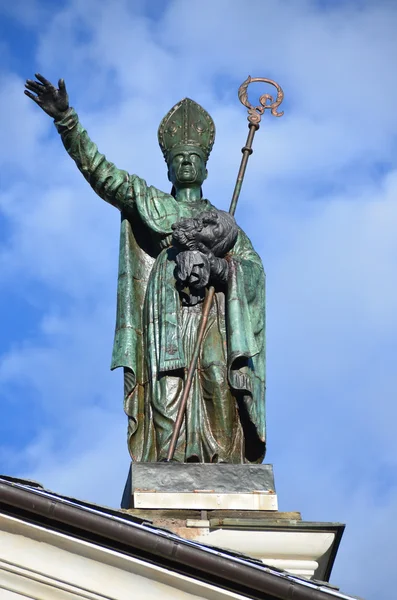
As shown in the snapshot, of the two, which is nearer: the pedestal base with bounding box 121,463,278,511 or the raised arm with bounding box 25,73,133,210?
the pedestal base with bounding box 121,463,278,511

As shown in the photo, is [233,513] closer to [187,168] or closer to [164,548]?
[164,548]

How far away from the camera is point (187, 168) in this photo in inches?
736

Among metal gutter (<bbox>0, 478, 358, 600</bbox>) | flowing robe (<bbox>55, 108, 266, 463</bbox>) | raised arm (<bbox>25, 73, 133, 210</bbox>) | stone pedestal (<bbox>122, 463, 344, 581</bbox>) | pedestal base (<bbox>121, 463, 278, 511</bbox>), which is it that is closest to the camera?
metal gutter (<bbox>0, 478, 358, 600</bbox>)

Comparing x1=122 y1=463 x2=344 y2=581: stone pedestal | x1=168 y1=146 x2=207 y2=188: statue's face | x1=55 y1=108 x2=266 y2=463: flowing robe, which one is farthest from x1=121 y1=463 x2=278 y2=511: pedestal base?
x1=168 y1=146 x2=207 y2=188: statue's face

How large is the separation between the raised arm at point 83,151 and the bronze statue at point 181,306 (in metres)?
0.01

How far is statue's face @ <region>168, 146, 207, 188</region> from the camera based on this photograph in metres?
18.6

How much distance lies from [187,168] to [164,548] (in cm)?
629

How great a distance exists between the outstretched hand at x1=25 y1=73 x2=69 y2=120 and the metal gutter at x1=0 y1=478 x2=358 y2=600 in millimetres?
5874

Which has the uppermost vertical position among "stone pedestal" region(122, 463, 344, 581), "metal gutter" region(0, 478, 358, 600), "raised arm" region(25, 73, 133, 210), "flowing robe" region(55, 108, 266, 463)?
"raised arm" region(25, 73, 133, 210)

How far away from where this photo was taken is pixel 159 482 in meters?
16.4

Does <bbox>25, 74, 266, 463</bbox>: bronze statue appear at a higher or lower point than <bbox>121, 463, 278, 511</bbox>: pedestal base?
higher

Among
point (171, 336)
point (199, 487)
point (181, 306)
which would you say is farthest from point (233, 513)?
point (181, 306)

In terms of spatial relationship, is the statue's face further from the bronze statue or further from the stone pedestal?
the stone pedestal

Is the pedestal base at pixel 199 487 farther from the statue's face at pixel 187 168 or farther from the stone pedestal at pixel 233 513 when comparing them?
the statue's face at pixel 187 168
